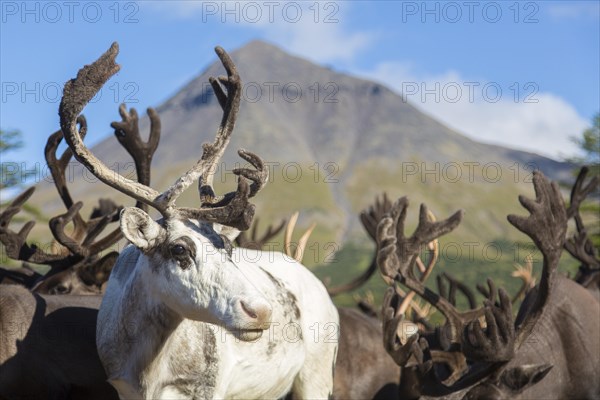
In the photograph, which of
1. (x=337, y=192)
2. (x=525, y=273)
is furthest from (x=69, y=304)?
(x=337, y=192)

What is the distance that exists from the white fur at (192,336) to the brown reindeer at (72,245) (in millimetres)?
2264

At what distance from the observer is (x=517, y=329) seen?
796 cm

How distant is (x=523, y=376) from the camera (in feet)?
24.5

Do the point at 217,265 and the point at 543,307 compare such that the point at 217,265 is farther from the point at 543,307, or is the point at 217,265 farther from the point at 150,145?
the point at 150,145

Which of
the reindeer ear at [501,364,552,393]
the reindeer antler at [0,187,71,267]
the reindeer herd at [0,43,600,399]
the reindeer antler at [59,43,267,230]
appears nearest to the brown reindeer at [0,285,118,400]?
the reindeer herd at [0,43,600,399]

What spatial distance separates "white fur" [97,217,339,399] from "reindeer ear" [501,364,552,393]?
1.64m

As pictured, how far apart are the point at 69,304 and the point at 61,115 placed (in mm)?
1913

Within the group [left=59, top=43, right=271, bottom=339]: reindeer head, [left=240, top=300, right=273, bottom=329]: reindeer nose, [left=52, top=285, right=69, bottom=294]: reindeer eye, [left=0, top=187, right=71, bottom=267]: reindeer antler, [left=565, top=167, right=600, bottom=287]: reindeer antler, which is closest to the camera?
[left=240, top=300, right=273, bottom=329]: reindeer nose

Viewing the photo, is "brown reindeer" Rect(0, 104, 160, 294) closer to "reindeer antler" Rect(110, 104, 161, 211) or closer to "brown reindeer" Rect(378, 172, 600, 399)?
"reindeer antler" Rect(110, 104, 161, 211)

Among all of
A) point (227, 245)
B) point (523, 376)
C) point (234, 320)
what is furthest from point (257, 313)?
point (523, 376)

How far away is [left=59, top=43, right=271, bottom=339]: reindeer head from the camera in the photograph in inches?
242

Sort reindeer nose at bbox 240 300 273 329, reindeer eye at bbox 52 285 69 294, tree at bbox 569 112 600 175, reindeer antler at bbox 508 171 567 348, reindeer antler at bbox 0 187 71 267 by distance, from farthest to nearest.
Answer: tree at bbox 569 112 600 175 < reindeer antler at bbox 0 187 71 267 < reindeer eye at bbox 52 285 69 294 < reindeer antler at bbox 508 171 567 348 < reindeer nose at bbox 240 300 273 329

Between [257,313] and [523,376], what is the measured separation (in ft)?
8.36

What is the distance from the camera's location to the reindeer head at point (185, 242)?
615 centimetres
